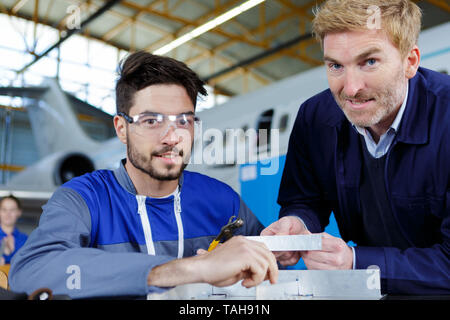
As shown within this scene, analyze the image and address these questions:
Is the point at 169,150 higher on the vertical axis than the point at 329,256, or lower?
higher

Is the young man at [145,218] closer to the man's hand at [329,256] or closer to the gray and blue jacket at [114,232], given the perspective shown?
the gray and blue jacket at [114,232]

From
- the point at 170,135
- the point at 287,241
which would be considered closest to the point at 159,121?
the point at 170,135

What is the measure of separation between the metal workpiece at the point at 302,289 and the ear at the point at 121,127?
0.39 metres

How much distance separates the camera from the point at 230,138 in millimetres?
1797

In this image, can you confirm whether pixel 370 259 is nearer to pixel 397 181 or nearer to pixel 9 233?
pixel 397 181

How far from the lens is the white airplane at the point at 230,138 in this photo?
3.99 feet

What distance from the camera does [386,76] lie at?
0.80 meters

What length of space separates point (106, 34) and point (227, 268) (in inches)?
125

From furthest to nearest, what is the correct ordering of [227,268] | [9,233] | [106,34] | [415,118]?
[106,34], [9,233], [415,118], [227,268]

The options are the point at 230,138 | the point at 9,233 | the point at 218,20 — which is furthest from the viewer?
the point at 218,20

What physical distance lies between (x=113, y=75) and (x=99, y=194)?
0.24m

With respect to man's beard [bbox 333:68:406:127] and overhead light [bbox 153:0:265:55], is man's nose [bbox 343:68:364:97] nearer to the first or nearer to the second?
man's beard [bbox 333:68:406:127]

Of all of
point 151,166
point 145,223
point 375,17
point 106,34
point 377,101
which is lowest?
point 145,223
